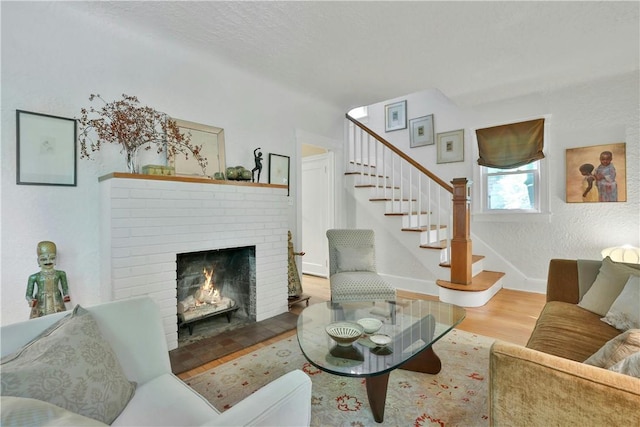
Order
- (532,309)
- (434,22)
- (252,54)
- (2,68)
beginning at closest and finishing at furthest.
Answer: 1. (2,68)
2. (434,22)
3. (252,54)
4. (532,309)

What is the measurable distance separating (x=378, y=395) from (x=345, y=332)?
353 mm

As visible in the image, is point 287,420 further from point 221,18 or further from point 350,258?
point 221,18

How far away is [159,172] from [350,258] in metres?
2.05

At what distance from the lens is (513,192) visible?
4020 millimetres

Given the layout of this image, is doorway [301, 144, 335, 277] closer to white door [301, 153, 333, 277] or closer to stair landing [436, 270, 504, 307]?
white door [301, 153, 333, 277]

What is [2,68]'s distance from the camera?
6.18 ft

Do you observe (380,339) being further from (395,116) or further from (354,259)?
(395,116)

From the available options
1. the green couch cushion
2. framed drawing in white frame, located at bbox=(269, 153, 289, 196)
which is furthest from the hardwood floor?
framed drawing in white frame, located at bbox=(269, 153, 289, 196)

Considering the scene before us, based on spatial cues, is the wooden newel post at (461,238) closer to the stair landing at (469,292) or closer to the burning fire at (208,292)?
the stair landing at (469,292)

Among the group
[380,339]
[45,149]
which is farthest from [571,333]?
[45,149]

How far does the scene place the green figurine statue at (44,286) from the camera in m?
1.88

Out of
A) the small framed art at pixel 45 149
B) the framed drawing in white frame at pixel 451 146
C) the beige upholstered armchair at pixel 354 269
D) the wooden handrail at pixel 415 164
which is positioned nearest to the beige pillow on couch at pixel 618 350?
the beige upholstered armchair at pixel 354 269

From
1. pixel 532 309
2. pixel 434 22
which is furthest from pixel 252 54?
pixel 532 309

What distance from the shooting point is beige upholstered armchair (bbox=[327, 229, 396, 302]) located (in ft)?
9.14
